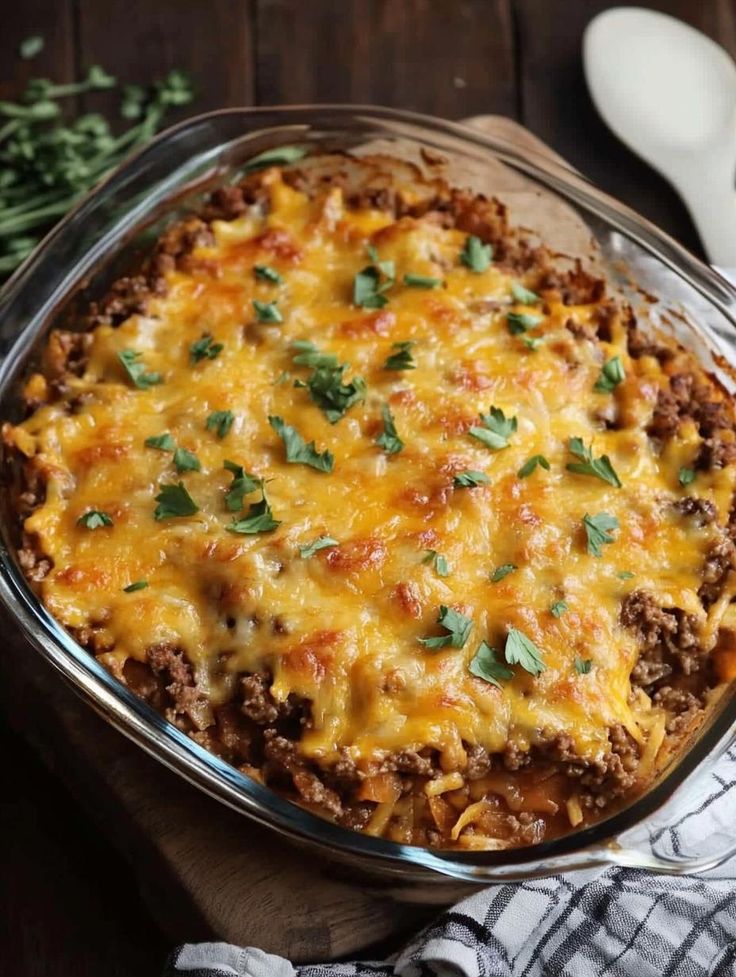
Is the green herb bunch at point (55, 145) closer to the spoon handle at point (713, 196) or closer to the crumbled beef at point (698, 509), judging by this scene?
the spoon handle at point (713, 196)

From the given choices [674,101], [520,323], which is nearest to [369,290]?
[520,323]

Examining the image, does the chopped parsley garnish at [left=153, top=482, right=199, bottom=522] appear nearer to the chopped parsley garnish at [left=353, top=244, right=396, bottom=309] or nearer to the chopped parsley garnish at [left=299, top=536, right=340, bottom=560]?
the chopped parsley garnish at [left=299, top=536, right=340, bottom=560]

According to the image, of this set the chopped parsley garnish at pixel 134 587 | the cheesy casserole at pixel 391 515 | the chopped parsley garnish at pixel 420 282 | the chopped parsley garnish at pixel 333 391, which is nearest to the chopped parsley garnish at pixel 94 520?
the cheesy casserole at pixel 391 515

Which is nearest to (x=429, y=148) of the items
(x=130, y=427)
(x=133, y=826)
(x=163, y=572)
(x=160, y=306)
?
(x=160, y=306)

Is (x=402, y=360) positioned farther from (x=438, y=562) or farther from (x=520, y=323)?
(x=438, y=562)

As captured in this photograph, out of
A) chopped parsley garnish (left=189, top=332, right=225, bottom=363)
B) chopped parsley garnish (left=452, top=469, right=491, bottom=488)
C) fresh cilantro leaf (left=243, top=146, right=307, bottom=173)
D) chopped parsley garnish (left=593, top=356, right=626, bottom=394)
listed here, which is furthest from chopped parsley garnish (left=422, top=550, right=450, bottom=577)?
fresh cilantro leaf (left=243, top=146, right=307, bottom=173)

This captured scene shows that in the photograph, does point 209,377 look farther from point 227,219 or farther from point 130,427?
point 227,219
